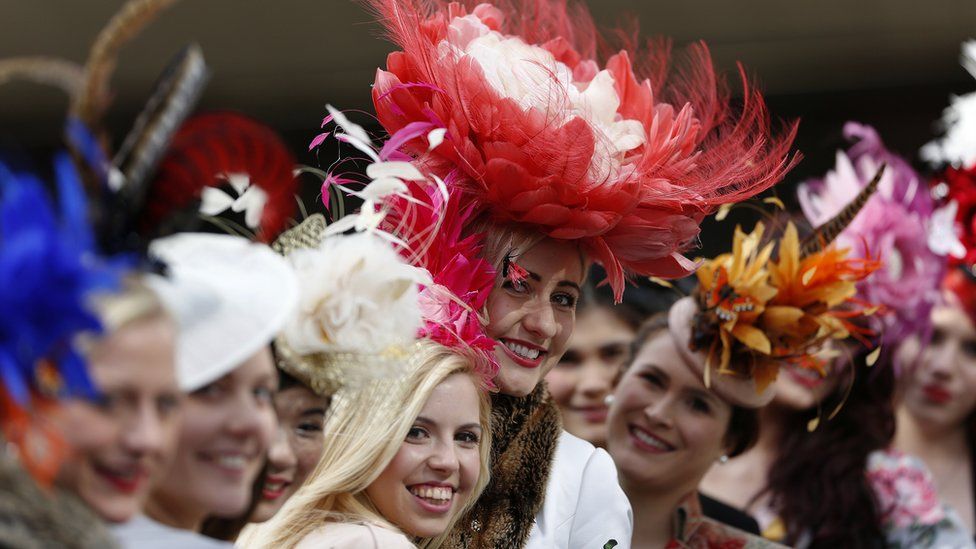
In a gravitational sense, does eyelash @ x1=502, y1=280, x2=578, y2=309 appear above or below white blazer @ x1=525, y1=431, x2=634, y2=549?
above

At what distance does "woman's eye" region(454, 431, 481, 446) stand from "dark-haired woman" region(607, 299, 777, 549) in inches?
37.3

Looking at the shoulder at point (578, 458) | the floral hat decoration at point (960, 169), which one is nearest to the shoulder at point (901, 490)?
the floral hat decoration at point (960, 169)

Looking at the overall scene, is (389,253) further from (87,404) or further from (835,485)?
(835,485)

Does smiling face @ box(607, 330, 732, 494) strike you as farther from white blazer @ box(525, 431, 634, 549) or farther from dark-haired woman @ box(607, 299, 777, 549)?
white blazer @ box(525, 431, 634, 549)

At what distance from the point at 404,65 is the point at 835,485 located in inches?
100

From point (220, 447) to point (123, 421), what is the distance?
0.24 m

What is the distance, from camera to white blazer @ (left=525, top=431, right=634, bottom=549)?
3.01 metres

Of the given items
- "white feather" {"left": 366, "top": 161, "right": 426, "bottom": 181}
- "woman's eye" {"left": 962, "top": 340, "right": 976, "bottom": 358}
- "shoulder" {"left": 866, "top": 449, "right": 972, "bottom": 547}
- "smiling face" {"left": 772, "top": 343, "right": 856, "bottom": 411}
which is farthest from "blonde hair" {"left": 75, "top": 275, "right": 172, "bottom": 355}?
"woman's eye" {"left": 962, "top": 340, "right": 976, "bottom": 358}

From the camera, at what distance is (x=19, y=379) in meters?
1.55

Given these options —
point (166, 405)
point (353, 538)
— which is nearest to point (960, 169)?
point (353, 538)

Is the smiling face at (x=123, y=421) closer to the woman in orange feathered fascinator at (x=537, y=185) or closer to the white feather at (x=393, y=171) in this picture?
the white feather at (x=393, y=171)

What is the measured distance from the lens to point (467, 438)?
9.02ft

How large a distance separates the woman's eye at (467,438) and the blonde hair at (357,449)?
113mm

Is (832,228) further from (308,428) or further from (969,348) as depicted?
(969,348)
